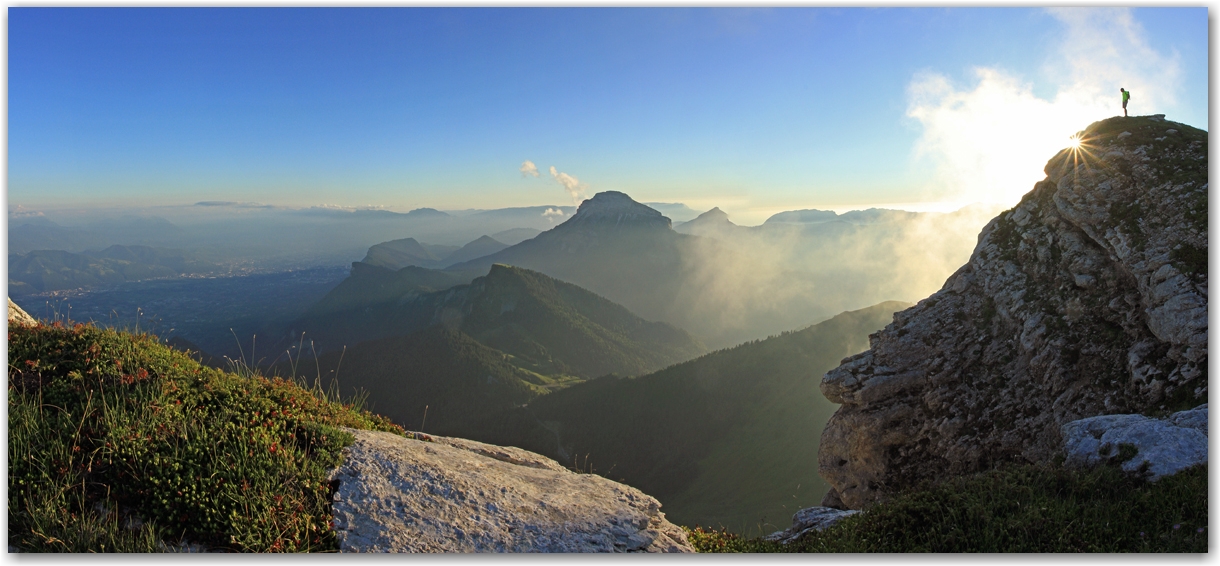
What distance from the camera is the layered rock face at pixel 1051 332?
12.6 metres

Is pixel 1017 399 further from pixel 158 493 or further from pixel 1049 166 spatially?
pixel 158 493

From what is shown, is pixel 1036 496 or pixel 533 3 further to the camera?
pixel 533 3

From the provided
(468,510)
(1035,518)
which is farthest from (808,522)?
(468,510)

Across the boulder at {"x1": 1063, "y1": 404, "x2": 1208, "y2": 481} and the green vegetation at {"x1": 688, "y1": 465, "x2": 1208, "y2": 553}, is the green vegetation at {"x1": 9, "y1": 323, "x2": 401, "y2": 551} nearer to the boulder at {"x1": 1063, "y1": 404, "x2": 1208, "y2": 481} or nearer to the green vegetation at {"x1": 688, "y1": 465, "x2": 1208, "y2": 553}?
the green vegetation at {"x1": 688, "y1": 465, "x2": 1208, "y2": 553}

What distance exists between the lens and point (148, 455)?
602 cm

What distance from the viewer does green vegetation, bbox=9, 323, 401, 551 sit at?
5.59 metres

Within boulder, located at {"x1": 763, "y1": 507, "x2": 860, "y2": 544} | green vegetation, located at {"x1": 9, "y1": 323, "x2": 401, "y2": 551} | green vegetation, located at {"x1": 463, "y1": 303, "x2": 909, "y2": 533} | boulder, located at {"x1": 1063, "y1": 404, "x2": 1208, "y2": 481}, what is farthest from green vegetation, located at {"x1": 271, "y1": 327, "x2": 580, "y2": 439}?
boulder, located at {"x1": 1063, "y1": 404, "x2": 1208, "y2": 481}

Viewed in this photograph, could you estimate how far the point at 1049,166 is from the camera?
63.6 ft

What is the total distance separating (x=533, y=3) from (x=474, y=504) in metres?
9.15

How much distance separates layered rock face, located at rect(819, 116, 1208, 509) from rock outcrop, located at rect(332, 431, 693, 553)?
1140 cm

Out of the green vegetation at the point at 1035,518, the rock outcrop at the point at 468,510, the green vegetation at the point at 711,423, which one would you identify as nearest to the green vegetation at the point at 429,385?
the green vegetation at the point at 711,423

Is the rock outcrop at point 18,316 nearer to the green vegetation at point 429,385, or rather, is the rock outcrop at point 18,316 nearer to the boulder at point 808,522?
the boulder at point 808,522

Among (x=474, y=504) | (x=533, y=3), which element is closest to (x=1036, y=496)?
(x=474, y=504)

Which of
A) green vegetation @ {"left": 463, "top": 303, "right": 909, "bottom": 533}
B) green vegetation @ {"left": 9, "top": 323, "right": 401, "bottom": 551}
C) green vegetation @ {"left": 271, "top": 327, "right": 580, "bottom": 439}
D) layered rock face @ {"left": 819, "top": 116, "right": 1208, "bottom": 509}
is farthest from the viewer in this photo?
green vegetation @ {"left": 271, "top": 327, "right": 580, "bottom": 439}
